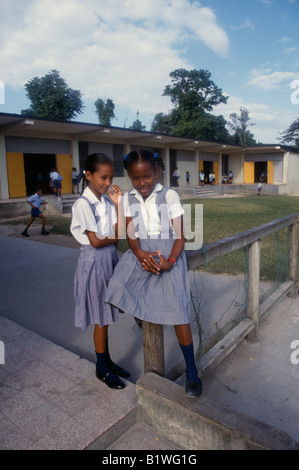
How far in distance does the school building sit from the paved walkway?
980 cm

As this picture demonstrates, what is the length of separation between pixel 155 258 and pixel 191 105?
3541 centimetres

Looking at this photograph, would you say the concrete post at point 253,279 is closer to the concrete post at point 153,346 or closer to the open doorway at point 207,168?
the concrete post at point 153,346

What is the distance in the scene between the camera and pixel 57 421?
5.93 feet

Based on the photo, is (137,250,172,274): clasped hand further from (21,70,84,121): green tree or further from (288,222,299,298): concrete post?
(21,70,84,121): green tree

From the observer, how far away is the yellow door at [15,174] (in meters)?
14.0

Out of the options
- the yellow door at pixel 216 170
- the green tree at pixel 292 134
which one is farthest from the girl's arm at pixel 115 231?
the green tree at pixel 292 134

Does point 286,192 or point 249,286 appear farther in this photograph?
point 286,192

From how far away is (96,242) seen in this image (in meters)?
1.95

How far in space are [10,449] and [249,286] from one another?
8.12 feet

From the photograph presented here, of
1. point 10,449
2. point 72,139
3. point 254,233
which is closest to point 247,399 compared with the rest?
point 254,233

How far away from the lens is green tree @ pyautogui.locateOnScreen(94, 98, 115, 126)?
33.2 m

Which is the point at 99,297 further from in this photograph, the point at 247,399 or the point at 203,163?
the point at 203,163

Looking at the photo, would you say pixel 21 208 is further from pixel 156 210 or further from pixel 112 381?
pixel 156 210

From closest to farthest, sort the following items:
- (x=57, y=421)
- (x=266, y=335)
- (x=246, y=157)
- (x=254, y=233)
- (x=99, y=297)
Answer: (x=57, y=421) → (x=99, y=297) → (x=254, y=233) → (x=266, y=335) → (x=246, y=157)
